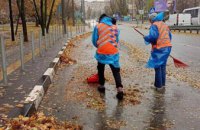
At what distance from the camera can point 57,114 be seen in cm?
630

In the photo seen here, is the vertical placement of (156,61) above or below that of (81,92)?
above

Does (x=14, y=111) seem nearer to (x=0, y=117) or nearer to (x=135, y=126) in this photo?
(x=0, y=117)

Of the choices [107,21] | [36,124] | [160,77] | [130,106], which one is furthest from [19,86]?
[36,124]

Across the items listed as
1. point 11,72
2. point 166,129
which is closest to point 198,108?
point 166,129

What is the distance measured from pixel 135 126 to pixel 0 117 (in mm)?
1973

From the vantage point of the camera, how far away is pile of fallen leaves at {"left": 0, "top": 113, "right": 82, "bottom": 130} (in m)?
4.76

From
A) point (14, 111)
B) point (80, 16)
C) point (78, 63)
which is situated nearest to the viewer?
point (14, 111)

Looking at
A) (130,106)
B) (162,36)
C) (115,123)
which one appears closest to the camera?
(115,123)

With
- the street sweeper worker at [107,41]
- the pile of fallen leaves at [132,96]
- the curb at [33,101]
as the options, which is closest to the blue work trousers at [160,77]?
the pile of fallen leaves at [132,96]

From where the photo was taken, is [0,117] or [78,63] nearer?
[0,117]

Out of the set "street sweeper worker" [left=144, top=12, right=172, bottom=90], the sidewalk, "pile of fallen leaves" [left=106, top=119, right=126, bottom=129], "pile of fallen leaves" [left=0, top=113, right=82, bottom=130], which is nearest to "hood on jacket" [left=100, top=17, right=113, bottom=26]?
"street sweeper worker" [left=144, top=12, right=172, bottom=90]

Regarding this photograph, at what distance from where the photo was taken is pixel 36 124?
16.4 feet

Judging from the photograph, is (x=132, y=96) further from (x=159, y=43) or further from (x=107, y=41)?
(x=159, y=43)

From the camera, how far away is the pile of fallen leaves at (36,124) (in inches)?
187
